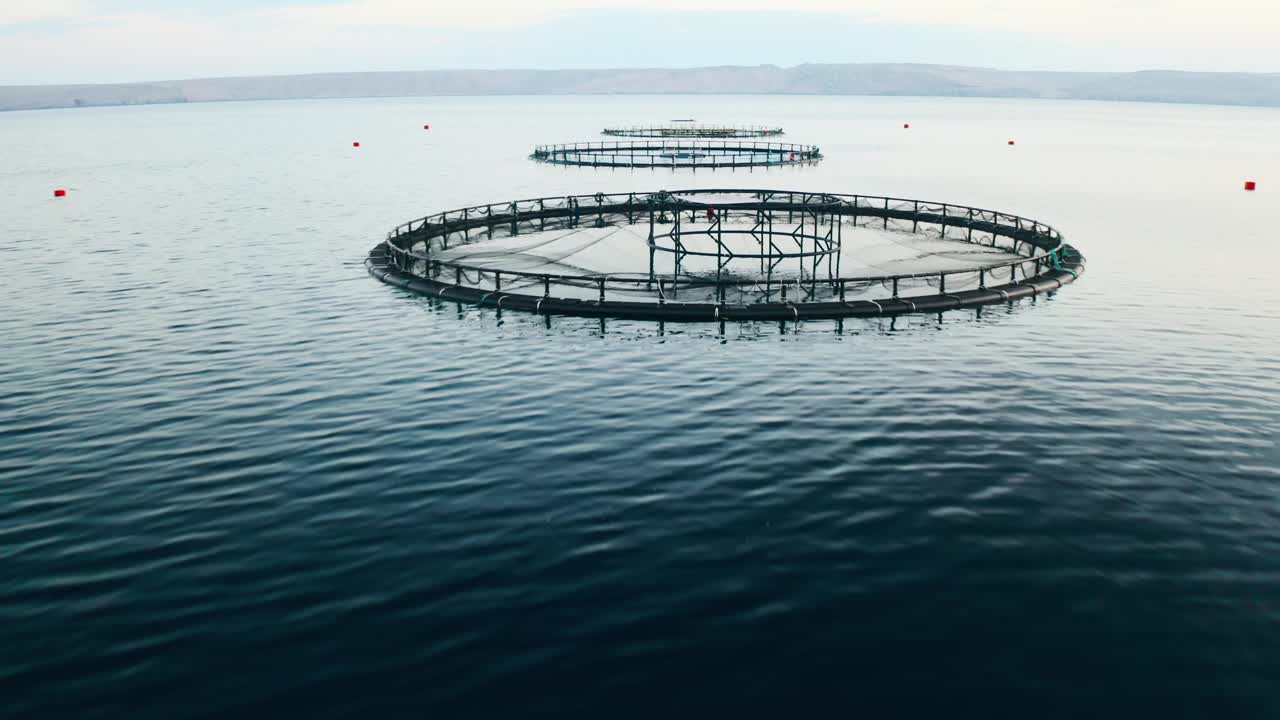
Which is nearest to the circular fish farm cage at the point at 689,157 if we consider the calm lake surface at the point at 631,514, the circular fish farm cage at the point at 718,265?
the circular fish farm cage at the point at 718,265

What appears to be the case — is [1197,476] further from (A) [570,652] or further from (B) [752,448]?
(A) [570,652]

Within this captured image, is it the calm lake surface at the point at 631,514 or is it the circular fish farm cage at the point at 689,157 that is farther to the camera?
the circular fish farm cage at the point at 689,157

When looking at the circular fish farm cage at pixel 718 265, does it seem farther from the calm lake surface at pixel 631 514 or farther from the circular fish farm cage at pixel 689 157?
the circular fish farm cage at pixel 689 157

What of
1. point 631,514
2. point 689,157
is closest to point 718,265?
point 631,514

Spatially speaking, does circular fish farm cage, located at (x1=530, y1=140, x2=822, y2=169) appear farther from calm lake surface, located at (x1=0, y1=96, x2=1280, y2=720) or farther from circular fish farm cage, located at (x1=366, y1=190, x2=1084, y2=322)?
calm lake surface, located at (x1=0, y1=96, x2=1280, y2=720)

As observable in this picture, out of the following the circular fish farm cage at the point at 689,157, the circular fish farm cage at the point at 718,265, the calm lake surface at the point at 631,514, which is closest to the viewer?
the calm lake surface at the point at 631,514

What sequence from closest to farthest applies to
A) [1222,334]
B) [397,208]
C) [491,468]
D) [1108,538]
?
[1108,538] → [491,468] → [1222,334] → [397,208]

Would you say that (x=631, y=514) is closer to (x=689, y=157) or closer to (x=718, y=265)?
(x=718, y=265)

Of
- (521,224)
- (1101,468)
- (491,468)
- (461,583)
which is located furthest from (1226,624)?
(521,224)
